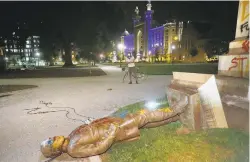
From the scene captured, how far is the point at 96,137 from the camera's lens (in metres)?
3.62

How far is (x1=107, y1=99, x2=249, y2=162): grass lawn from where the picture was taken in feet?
11.3

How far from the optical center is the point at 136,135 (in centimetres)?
406

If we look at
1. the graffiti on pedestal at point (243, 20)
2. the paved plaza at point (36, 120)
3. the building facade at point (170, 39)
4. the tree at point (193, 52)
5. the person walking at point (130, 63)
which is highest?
the building facade at point (170, 39)

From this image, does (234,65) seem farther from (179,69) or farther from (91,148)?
(179,69)

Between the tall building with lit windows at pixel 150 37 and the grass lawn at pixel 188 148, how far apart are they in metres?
71.9

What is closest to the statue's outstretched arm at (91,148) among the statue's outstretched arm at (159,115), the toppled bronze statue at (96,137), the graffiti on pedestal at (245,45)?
the toppled bronze statue at (96,137)

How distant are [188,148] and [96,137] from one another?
164 centimetres

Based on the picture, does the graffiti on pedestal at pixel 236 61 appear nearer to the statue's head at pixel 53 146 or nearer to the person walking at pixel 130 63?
the statue's head at pixel 53 146

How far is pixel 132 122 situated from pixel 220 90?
89.3 inches

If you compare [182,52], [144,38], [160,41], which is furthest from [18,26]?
[144,38]

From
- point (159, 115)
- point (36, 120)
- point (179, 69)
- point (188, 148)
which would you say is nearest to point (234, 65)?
point (159, 115)

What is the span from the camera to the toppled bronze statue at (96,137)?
3523mm

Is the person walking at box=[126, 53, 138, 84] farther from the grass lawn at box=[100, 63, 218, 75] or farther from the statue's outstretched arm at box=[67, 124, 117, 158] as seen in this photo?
the statue's outstretched arm at box=[67, 124, 117, 158]

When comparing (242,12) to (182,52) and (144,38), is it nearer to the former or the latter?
(182,52)
